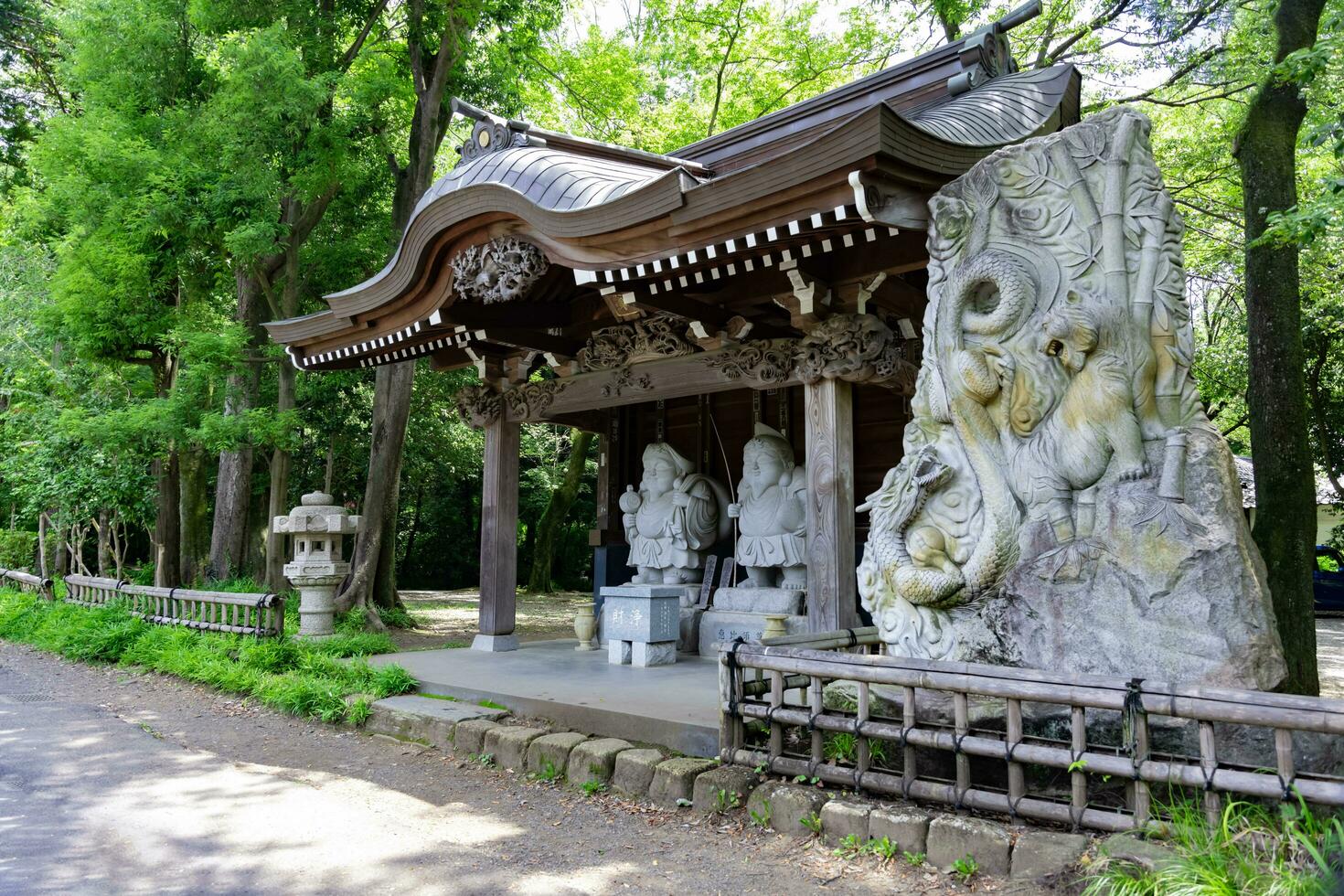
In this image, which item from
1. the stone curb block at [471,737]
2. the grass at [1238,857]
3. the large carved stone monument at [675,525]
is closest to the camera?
the grass at [1238,857]

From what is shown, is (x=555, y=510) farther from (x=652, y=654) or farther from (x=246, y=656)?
(x=652, y=654)

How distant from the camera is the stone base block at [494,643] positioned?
8594 millimetres

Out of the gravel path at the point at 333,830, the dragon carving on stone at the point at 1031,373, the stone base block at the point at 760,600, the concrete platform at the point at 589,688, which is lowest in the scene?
the gravel path at the point at 333,830

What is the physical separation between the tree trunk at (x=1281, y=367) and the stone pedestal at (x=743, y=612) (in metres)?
3.55

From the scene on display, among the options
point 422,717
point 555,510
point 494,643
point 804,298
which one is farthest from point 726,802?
point 555,510

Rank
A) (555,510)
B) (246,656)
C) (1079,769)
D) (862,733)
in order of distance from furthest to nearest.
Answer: (555,510) < (246,656) < (862,733) < (1079,769)

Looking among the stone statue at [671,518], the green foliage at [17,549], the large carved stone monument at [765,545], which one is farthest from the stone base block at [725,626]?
the green foliage at [17,549]

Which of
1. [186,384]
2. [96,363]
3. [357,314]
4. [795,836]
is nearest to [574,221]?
[357,314]

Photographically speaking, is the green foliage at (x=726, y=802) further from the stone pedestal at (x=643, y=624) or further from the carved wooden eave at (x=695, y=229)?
the stone pedestal at (x=643, y=624)

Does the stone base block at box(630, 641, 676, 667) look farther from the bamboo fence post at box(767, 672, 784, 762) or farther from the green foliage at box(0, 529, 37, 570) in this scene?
the green foliage at box(0, 529, 37, 570)

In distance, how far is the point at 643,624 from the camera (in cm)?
759

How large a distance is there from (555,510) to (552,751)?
47.2ft

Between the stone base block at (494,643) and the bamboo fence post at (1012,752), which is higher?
the bamboo fence post at (1012,752)

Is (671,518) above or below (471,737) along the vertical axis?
above
